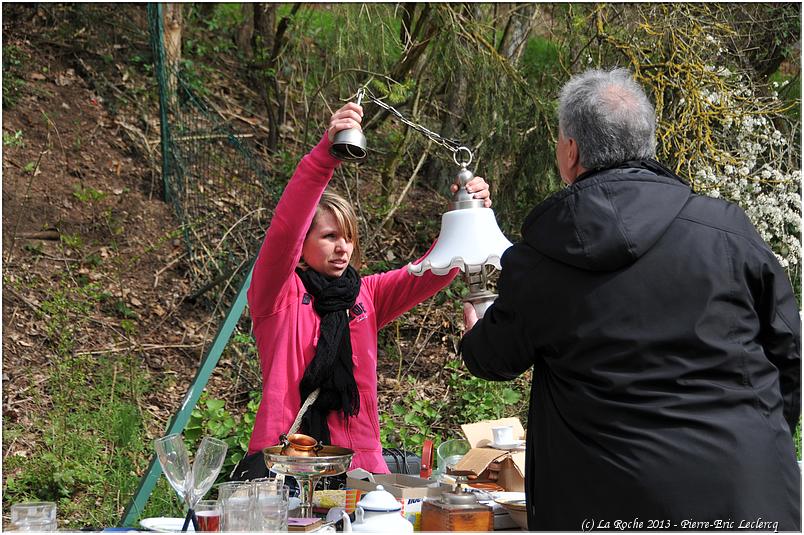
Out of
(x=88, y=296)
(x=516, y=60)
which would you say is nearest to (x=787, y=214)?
(x=516, y=60)

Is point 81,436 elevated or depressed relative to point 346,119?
depressed

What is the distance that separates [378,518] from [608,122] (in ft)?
3.86

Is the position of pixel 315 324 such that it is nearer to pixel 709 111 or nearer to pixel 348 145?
pixel 348 145

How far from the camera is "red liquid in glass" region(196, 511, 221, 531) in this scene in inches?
84.8

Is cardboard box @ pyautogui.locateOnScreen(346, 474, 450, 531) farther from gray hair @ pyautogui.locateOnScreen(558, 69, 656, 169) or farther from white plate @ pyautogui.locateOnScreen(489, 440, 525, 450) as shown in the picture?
gray hair @ pyautogui.locateOnScreen(558, 69, 656, 169)

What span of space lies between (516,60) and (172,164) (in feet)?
10.5

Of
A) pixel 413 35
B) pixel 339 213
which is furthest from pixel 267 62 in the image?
pixel 339 213

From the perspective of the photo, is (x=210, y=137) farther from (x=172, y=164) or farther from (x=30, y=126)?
(x=30, y=126)

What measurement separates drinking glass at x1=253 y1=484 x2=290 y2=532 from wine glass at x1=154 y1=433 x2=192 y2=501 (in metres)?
0.22

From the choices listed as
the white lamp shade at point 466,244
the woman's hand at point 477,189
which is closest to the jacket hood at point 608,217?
the white lamp shade at point 466,244

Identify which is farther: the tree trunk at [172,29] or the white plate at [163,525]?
the tree trunk at [172,29]

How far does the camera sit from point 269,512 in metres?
2.13

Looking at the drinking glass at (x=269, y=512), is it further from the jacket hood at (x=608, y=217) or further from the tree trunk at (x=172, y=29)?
the tree trunk at (x=172, y=29)

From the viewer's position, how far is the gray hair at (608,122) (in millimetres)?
2131
